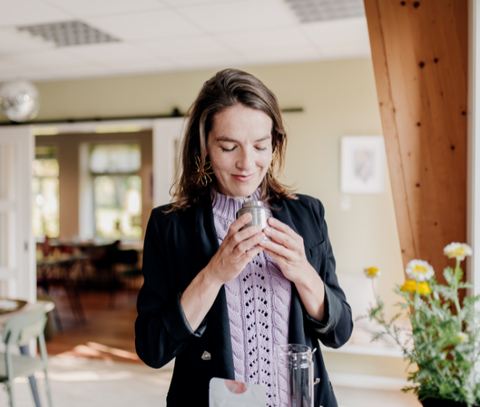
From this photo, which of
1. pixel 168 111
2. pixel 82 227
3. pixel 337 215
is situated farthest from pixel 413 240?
pixel 82 227

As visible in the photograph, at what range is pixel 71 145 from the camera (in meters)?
8.61

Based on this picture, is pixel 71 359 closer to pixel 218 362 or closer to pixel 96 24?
pixel 96 24

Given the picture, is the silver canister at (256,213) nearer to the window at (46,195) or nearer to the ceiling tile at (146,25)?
the ceiling tile at (146,25)

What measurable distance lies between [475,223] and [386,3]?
0.93 metres

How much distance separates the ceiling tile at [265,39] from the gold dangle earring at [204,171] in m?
2.57

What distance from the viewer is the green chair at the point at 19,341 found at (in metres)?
2.74

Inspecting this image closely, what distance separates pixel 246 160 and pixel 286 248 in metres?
0.22

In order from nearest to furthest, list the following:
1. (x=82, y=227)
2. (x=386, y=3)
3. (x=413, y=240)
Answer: (x=386, y=3) < (x=413, y=240) < (x=82, y=227)

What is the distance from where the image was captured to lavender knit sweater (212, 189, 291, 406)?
3.46ft

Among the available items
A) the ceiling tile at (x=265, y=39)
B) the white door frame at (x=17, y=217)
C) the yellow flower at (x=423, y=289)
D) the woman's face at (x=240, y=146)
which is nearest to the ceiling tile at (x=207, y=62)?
the ceiling tile at (x=265, y=39)

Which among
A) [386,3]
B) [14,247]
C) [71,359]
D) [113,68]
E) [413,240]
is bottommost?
[71,359]

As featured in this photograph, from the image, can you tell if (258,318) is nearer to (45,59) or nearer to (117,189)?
(45,59)

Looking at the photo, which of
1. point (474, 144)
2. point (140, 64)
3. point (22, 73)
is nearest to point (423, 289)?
point (474, 144)

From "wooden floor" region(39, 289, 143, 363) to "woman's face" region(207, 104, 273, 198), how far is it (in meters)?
3.82
